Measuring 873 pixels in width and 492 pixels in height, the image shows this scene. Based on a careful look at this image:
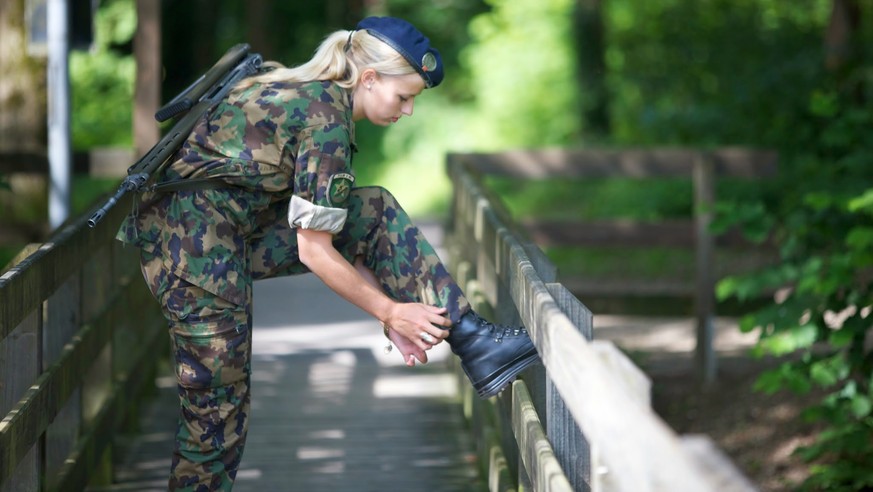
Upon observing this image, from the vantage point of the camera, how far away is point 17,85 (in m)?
10.5

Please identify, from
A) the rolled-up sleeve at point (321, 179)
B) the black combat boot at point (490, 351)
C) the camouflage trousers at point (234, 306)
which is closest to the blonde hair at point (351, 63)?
the rolled-up sleeve at point (321, 179)

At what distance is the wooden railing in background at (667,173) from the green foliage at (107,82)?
54.9ft

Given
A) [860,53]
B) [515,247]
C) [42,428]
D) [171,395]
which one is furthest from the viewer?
[860,53]

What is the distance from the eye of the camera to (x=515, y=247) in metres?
4.49

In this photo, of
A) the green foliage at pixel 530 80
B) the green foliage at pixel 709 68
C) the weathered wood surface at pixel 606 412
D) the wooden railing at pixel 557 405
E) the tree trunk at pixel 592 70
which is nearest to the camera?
the weathered wood surface at pixel 606 412

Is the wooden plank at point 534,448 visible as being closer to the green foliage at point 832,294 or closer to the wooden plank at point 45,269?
the wooden plank at point 45,269

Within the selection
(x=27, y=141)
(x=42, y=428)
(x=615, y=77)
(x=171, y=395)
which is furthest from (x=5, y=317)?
(x=615, y=77)

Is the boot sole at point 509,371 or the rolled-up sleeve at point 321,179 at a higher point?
the rolled-up sleeve at point 321,179

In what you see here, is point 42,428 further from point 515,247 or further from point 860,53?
point 860,53

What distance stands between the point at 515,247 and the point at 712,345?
605 cm

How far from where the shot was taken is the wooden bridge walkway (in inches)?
227

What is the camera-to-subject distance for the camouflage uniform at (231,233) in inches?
157

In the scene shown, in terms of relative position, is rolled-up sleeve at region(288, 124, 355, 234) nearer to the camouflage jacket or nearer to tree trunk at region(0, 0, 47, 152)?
the camouflage jacket

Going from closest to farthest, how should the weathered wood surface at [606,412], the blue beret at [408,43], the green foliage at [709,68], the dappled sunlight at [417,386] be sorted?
the weathered wood surface at [606,412] → the blue beret at [408,43] → the dappled sunlight at [417,386] → the green foliage at [709,68]
